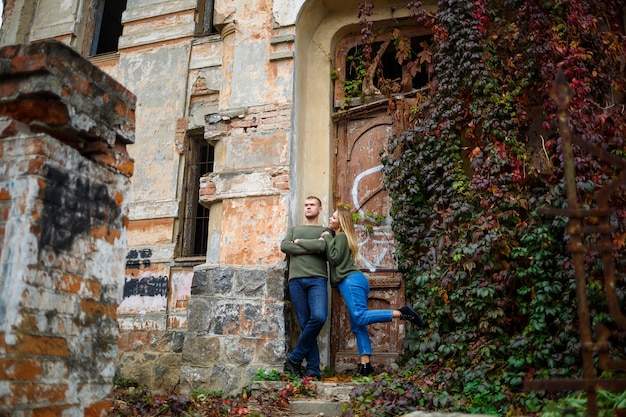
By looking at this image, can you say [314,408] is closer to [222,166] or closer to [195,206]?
[222,166]

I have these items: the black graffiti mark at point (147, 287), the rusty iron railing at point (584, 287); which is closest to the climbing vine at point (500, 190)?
the rusty iron railing at point (584, 287)

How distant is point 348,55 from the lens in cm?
802

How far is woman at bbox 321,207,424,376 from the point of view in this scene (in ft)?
19.9

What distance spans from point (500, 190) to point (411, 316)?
1.56 meters

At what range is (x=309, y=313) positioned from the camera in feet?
21.0

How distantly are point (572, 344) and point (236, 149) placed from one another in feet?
13.7

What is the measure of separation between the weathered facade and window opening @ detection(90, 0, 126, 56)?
687 mm

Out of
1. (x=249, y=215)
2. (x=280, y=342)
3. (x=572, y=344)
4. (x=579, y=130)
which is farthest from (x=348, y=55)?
(x=572, y=344)

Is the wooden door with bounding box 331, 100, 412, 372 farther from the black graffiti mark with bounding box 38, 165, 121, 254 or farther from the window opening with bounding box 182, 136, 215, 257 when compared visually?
the black graffiti mark with bounding box 38, 165, 121, 254

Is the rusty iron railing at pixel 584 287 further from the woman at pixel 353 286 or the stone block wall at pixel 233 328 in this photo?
the stone block wall at pixel 233 328

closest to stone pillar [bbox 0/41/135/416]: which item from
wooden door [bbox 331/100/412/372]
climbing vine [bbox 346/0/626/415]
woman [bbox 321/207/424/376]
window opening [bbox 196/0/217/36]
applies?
climbing vine [bbox 346/0/626/415]

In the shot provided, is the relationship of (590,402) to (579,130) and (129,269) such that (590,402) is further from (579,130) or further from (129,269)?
(129,269)

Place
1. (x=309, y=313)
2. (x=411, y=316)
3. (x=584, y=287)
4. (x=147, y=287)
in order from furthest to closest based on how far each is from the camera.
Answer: (x=147, y=287)
(x=309, y=313)
(x=411, y=316)
(x=584, y=287)

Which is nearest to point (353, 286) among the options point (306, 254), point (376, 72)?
point (306, 254)
